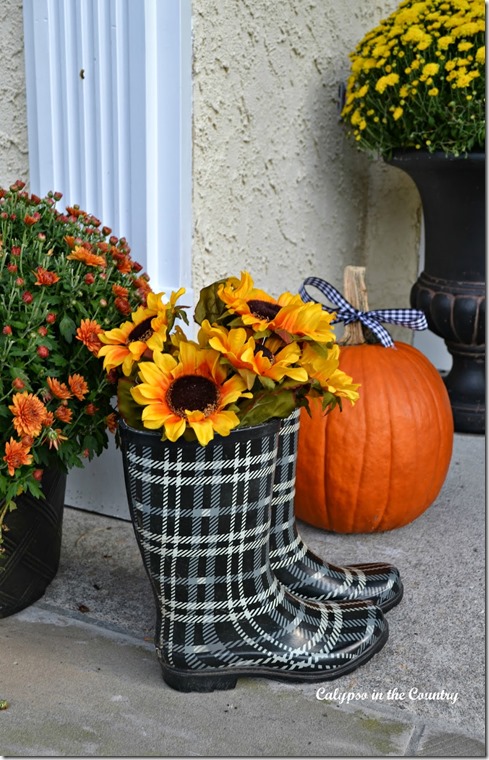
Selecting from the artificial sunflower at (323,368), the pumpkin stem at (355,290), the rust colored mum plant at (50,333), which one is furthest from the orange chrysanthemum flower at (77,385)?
the pumpkin stem at (355,290)

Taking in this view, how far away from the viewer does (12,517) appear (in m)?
1.81

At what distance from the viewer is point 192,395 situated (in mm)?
1535

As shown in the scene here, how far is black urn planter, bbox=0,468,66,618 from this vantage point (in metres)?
1.83

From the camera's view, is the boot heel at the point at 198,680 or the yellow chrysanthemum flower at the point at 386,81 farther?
the yellow chrysanthemum flower at the point at 386,81

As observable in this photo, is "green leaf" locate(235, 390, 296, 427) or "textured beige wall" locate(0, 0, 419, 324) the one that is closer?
"green leaf" locate(235, 390, 296, 427)

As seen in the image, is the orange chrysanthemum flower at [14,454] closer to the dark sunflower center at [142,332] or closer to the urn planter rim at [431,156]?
the dark sunflower center at [142,332]

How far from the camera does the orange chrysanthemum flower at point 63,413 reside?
5.51 feet

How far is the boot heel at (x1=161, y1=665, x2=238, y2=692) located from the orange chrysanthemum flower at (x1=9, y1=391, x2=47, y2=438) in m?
0.53

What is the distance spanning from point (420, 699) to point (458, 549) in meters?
0.68

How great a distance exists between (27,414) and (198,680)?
0.61m

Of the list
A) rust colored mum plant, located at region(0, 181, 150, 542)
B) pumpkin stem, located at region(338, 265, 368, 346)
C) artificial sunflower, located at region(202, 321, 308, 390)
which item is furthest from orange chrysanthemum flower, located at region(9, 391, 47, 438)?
pumpkin stem, located at region(338, 265, 368, 346)

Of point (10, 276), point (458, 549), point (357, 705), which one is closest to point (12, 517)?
point (10, 276)

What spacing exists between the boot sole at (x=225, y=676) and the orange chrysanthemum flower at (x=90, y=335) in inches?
25.0

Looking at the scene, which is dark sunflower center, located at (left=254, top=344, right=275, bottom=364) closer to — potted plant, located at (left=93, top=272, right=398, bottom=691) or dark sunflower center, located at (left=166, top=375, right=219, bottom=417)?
potted plant, located at (left=93, top=272, right=398, bottom=691)
